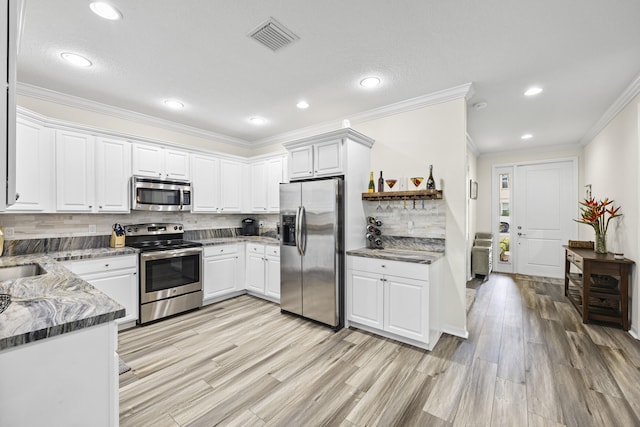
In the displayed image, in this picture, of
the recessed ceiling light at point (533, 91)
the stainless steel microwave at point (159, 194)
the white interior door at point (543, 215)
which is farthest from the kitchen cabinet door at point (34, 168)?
the white interior door at point (543, 215)

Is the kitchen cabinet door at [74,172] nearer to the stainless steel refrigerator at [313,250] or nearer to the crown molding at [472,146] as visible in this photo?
the stainless steel refrigerator at [313,250]

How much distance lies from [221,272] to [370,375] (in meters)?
2.61

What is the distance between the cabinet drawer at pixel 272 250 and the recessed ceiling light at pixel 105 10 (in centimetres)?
289

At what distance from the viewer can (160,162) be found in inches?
149

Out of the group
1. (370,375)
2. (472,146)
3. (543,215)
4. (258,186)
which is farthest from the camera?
(543,215)

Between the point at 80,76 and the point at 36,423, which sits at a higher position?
the point at 80,76

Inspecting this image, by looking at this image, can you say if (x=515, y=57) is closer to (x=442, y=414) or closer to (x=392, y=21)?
(x=392, y=21)

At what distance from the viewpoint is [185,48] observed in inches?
91.9

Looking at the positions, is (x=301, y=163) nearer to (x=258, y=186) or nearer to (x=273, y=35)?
(x=258, y=186)

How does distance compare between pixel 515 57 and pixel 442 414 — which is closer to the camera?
pixel 442 414

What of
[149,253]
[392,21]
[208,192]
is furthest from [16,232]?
[392,21]

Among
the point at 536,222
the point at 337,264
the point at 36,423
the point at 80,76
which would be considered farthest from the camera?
the point at 536,222

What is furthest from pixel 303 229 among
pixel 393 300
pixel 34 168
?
pixel 34 168

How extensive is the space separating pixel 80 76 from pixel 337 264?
128 inches
